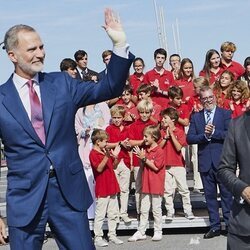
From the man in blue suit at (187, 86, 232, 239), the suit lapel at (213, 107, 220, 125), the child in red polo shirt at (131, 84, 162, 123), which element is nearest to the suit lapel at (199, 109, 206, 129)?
the man in blue suit at (187, 86, 232, 239)

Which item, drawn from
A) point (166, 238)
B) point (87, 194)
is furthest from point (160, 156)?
point (87, 194)

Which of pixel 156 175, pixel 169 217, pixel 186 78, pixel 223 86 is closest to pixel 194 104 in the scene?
pixel 223 86

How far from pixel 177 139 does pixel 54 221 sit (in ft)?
14.5

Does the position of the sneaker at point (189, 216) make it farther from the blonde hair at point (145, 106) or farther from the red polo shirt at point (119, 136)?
the blonde hair at point (145, 106)

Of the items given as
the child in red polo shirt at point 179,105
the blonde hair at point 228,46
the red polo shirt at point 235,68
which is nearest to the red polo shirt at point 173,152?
the child in red polo shirt at point 179,105

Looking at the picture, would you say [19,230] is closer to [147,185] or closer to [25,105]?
[25,105]

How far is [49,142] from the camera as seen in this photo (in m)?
3.97

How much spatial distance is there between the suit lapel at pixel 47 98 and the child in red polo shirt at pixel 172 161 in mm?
4229

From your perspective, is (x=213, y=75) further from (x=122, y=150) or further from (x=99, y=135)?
(x=99, y=135)

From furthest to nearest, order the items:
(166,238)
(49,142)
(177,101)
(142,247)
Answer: (177,101), (166,238), (142,247), (49,142)

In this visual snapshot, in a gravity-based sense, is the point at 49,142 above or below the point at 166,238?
above

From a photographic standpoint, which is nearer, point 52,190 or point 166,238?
point 52,190

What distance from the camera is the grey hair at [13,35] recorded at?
402cm

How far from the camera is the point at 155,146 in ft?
26.0
